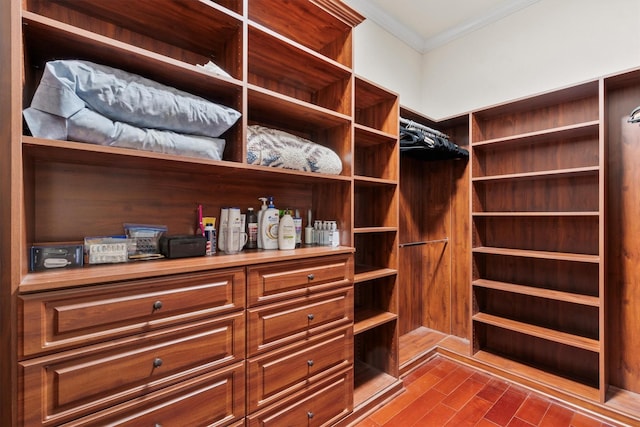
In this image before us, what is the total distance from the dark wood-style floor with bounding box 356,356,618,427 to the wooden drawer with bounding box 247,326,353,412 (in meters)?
0.50

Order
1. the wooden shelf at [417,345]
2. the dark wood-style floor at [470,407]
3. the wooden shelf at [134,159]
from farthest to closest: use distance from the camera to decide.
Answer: the wooden shelf at [417,345] → the dark wood-style floor at [470,407] → the wooden shelf at [134,159]

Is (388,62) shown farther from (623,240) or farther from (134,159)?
(134,159)

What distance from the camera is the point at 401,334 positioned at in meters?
2.73

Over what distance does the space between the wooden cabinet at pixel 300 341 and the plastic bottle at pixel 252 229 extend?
0.36m

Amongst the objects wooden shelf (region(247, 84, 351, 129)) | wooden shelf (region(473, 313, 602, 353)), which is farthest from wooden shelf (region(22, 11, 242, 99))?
wooden shelf (region(473, 313, 602, 353))

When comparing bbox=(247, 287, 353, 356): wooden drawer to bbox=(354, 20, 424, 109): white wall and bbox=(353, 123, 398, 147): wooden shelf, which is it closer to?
bbox=(353, 123, 398, 147): wooden shelf

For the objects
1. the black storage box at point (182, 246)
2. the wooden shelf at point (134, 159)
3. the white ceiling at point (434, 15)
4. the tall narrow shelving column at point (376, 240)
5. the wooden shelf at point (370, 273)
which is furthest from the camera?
the white ceiling at point (434, 15)

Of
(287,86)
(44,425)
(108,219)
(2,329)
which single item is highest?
(287,86)

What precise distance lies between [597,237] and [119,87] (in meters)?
2.94

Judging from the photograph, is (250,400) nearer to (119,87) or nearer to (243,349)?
(243,349)

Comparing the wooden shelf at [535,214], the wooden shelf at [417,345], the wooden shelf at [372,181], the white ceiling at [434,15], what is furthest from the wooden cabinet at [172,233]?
the wooden shelf at [535,214]

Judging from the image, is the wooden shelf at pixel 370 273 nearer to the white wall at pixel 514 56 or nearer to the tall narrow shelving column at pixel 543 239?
the tall narrow shelving column at pixel 543 239

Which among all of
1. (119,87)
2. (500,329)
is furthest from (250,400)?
(500,329)

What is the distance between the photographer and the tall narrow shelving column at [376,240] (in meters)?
1.97
